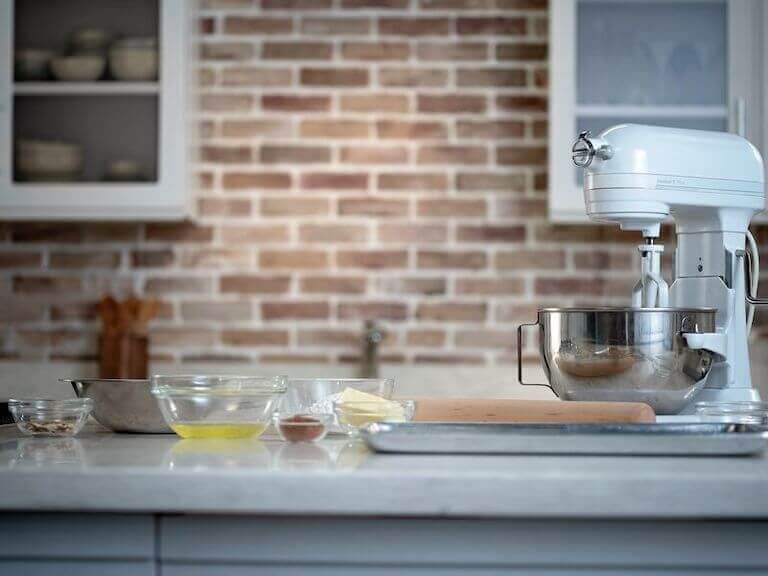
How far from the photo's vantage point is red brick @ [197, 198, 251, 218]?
303 cm

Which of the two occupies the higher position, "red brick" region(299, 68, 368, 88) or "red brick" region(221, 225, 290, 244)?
"red brick" region(299, 68, 368, 88)

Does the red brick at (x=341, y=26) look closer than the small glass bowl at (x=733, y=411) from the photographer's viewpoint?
No

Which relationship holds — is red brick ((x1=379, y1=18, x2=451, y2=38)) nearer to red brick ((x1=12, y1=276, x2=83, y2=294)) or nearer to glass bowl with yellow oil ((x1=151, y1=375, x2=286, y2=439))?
red brick ((x1=12, y1=276, x2=83, y2=294))

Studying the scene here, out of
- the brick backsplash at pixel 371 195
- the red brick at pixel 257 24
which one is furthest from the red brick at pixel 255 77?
the red brick at pixel 257 24

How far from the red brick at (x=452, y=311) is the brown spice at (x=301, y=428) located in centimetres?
191

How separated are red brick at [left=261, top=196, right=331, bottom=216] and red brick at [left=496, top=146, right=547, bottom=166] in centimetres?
52

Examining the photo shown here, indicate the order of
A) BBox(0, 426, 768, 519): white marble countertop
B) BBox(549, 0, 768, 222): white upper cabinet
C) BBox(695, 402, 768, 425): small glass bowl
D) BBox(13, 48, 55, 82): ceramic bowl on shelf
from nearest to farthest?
BBox(0, 426, 768, 519): white marble countertop, BBox(695, 402, 768, 425): small glass bowl, BBox(549, 0, 768, 222): white upper cabinet, BBox(13, 48, 55, 82): ceramic bowl on shelf

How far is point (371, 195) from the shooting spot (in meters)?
3.03

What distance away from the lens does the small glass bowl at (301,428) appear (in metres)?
1.11

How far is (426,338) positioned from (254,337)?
0.49 metres

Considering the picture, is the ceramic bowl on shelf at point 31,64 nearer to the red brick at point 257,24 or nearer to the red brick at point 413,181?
the red brick at point 257,24

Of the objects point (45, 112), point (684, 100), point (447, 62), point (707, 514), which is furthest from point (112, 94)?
point (707, 514)

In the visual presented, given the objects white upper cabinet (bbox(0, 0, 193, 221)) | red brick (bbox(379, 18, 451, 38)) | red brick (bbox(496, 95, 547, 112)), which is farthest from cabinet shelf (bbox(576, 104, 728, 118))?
white upper cabinet (bbox(0, 0, 193, 221))

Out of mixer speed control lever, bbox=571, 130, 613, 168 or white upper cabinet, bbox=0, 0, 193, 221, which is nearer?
mixer speed control lever, bbox=571, 130, 613, 168
